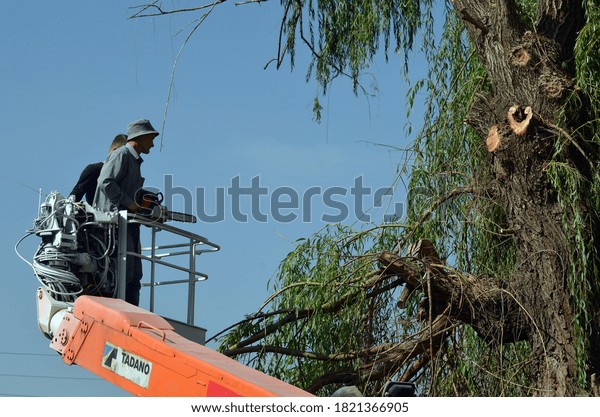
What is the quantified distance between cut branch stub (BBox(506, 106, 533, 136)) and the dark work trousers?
10.7 ft

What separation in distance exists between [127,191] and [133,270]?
670 mm

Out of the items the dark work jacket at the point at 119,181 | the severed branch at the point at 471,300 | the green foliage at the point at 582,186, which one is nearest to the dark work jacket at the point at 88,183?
the dark work jacket at the point at 119,181

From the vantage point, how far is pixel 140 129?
8852 mm

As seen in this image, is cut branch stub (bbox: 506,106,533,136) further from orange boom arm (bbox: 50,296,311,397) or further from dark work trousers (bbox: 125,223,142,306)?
orange boom arm (bbox: 50,296,311,397)

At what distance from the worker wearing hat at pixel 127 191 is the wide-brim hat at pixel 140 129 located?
0.36ft

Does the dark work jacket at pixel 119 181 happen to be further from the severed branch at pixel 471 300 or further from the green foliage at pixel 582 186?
the green foliage at pixel 582 186

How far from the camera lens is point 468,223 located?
950 centimetres

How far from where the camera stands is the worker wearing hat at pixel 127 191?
826 centimetres

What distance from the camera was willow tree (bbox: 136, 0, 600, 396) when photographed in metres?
8.77

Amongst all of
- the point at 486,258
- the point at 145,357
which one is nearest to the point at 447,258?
the point at 486,258

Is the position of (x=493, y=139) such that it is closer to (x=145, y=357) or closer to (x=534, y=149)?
(x=534, y=149)

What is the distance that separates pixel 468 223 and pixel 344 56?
2.86 meters
